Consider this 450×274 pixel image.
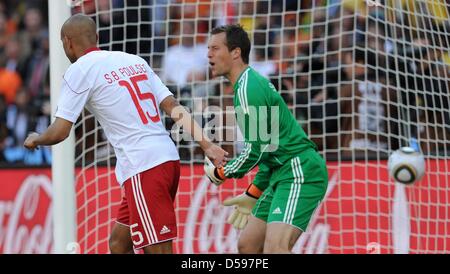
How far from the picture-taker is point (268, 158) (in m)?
6.86

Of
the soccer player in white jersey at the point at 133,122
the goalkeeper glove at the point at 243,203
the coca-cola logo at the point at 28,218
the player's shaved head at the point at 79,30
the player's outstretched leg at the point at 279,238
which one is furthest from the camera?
the coca-cola logo at the point at 28,218

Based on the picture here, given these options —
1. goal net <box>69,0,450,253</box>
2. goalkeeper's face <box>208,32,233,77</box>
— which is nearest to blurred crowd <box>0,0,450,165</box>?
goal net <box>69,0,450,253</box>

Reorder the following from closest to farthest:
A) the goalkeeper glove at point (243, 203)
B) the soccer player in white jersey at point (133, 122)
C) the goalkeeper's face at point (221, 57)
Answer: the soccer player in white jersey at point (133, 122), the goalkeeper's face at point (221, 57), the goalkeeper glove at point (243, 203)

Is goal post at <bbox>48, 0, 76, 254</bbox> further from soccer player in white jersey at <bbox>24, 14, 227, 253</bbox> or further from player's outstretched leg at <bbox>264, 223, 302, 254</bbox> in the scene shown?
player's outstretched leg at <bbox>264, 223, 302, 254</bbox>

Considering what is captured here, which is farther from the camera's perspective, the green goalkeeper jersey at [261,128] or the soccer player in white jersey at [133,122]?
the green goalkeeper jersey at [261,128]

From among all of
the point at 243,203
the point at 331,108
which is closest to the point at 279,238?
the point at 243,203

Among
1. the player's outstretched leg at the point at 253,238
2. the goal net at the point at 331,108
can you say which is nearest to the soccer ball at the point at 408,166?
the goal net at the point at 331,108

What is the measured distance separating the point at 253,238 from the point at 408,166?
1709 mm

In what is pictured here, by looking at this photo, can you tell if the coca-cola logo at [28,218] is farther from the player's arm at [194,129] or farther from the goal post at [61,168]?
the player's arm at [194,129]

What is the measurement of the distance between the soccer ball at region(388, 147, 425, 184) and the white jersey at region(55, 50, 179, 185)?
92.1 inches

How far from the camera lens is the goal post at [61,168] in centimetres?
Answer: 775

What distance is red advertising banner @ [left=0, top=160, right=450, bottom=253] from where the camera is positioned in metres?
9.02

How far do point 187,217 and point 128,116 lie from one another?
3191 millimetres

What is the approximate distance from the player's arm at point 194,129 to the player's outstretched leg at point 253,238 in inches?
37.4
